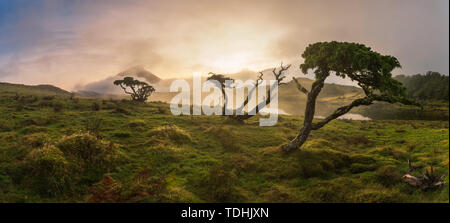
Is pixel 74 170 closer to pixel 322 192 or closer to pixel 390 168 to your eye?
pixel 322 192

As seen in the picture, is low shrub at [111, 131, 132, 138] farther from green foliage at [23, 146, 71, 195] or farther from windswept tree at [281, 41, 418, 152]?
windswept tree at [281, 41, 418, 152]

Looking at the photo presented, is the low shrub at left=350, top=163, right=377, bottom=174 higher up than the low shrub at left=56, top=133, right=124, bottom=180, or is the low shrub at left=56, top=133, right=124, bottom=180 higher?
the low shrub at left=56, top=133, right=124, bottom=180

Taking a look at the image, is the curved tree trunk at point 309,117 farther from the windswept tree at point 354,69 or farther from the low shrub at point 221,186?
the low shrub at point 221,186

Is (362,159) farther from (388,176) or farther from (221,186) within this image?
(221,186)

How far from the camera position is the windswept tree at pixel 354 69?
1504 centimetres

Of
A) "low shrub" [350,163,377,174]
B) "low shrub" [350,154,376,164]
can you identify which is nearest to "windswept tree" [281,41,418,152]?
"low shrub" [350,154,376,164]

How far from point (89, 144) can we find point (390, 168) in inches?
811

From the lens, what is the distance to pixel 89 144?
16031 millimetres

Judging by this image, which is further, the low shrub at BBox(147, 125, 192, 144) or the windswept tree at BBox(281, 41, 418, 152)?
the low shrub at BBox(147, 125, 192, 144)

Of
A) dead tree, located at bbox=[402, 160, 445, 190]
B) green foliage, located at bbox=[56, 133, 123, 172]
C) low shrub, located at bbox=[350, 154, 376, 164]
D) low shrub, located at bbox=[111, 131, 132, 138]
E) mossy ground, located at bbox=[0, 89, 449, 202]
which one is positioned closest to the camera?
dead tree, located at bbox=[402, 160, 445, 190]

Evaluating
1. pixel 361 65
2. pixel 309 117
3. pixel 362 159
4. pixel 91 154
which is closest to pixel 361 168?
pixel 362 159

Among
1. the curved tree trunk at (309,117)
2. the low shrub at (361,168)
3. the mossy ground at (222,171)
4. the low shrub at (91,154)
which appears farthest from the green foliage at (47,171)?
the low shrub at (361,168)

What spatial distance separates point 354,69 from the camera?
53.5 ft

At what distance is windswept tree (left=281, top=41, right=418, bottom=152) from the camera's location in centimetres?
1504
